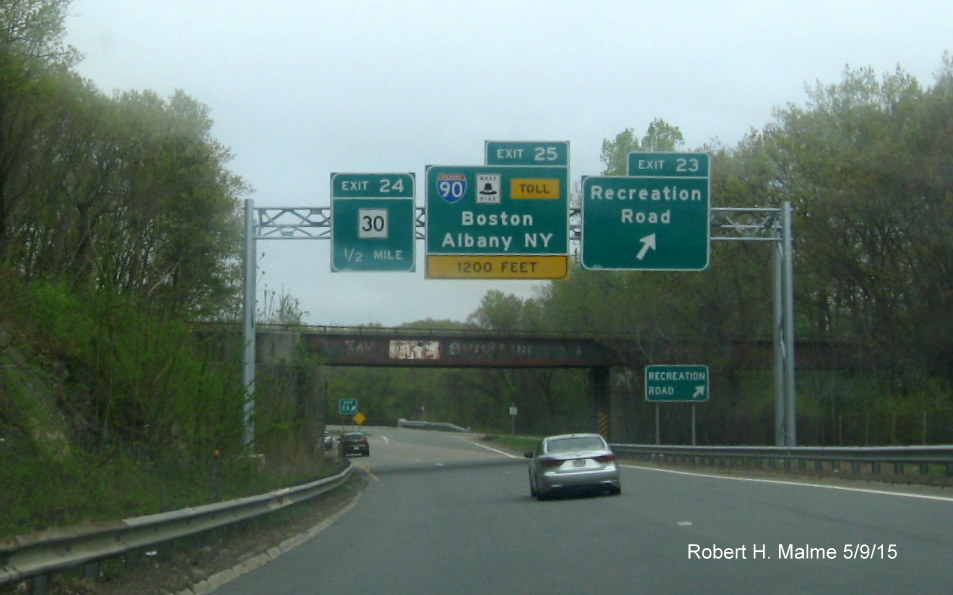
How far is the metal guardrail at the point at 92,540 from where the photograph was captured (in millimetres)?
8336

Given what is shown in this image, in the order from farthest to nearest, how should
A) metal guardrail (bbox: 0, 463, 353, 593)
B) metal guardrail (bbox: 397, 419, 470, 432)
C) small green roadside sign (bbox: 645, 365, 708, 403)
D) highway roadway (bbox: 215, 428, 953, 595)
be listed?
metal guardrail (bbox: 397, 419, 470, 432) → small green roadside sign (bbox: 645, 365, 708, 403) → highway roadway (bbox: 215, 428, 953, 595) → metal guardrail (bbox: 0, 463, 353, 593)

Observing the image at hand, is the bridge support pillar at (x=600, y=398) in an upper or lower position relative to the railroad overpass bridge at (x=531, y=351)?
lower

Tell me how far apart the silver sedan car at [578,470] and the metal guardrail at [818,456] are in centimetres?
544

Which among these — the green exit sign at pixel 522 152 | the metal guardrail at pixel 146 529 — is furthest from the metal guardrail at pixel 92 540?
the green exit sign at pixel 522 152

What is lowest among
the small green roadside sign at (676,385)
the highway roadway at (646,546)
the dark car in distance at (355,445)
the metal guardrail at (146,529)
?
the dark car in distance at (355,445)

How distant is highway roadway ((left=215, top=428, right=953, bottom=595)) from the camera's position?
10828 millimetres

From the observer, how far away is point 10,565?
8195 mm

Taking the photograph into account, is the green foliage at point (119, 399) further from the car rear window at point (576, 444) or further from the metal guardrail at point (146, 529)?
the car rear window at point (576, 444)

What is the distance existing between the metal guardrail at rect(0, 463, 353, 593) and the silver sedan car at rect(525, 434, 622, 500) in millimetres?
9396

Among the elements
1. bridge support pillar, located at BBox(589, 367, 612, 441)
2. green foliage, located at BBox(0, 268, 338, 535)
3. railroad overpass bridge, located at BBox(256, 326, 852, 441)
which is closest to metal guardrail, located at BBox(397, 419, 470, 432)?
bridge support pillar, located at BBox(589, 367, 612, 441)

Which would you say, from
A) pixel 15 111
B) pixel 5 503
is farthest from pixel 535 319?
pixel 5 503

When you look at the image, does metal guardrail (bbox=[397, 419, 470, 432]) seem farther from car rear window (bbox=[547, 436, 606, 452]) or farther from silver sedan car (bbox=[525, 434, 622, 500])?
silver sedan car (bbox=[525, 434, 622, 500])

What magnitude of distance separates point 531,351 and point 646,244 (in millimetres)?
32490

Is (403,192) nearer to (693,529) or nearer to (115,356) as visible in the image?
(115,356)
